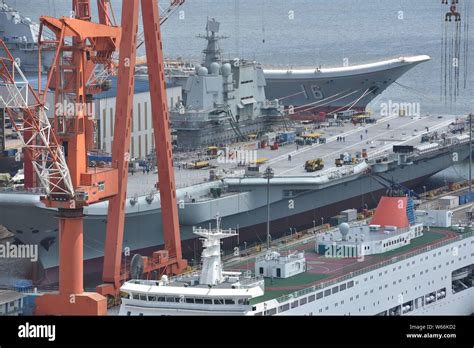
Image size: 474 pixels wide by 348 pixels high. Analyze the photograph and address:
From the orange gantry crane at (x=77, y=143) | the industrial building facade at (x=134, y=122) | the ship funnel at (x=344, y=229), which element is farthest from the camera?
the industrial building facade at (x=134, y=122)

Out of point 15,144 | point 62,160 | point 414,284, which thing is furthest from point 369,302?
point 15,144

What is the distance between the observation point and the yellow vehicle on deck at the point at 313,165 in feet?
183

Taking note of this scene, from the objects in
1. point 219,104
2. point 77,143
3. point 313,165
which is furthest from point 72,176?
point 219,104

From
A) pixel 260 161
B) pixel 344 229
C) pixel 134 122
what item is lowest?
pixel 344 229

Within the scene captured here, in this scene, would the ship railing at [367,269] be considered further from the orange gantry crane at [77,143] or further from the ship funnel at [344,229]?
the orange gantry crane at [77,143]

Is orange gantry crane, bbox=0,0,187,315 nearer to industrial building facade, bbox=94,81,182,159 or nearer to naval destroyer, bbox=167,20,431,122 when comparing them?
industrial building facade, bbox=94,81,182,159

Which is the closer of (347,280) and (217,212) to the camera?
(347,280)

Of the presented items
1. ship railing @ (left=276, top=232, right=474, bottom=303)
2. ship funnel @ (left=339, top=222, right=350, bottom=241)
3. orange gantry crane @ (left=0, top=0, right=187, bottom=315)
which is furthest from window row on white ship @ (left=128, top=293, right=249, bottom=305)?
ship funnel @ (left=339, top=222, right=350, bottom=241)

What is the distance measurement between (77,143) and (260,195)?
46.1 ft

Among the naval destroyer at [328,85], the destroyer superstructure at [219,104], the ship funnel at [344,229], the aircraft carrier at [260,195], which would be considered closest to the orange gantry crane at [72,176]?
the ship funnel at [344,229]

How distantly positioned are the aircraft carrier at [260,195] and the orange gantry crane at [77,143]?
5152mm

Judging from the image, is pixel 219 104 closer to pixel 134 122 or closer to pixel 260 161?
pixel 134 122

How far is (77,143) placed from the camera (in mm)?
39750

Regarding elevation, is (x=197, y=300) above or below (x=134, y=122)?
below
